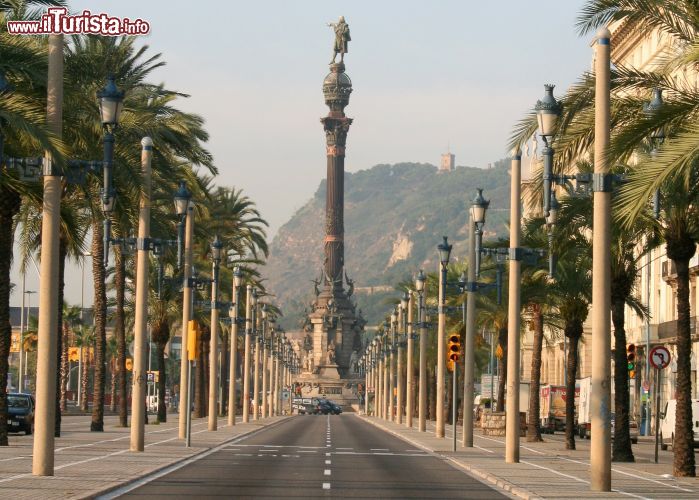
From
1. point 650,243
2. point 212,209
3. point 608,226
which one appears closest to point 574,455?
point 650,243

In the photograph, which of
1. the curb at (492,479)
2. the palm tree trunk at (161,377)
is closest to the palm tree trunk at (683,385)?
the curb at (492,479)

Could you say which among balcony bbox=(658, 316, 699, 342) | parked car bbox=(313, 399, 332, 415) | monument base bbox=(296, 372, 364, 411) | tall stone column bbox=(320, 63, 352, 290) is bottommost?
parked car bbox=(313, 399, 332, 415)

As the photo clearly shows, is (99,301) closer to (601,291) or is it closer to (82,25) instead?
(82,25)

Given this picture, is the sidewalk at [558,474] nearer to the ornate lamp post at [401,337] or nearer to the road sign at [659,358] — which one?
the road sign at [659,358]

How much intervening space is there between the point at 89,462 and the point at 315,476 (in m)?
5.62

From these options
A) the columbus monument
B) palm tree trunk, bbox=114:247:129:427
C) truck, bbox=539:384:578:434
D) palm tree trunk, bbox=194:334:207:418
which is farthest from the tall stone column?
palm tree trunk, bbox=114:247:129:427

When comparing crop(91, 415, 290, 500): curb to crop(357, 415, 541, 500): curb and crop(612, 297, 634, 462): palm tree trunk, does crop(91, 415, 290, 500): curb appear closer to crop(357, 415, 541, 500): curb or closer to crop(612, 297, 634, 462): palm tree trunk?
crop(357, 415, 541, 500): curb

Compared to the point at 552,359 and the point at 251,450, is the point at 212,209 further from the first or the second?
the point at 552,359

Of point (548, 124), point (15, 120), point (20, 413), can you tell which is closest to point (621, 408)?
point (548, 124)

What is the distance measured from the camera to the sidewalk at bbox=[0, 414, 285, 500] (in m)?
24.7

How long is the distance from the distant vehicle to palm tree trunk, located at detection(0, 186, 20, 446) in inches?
488

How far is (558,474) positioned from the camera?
3369cm

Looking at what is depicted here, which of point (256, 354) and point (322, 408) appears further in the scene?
point (322, 408)

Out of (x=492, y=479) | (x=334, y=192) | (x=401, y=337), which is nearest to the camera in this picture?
(x=492, y=479)
